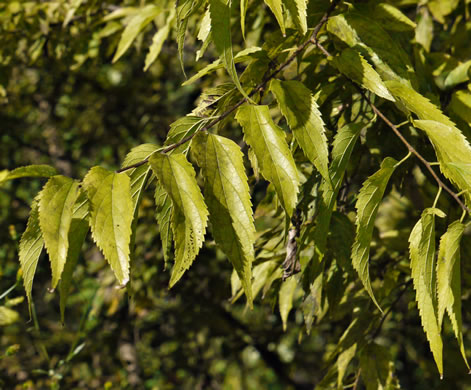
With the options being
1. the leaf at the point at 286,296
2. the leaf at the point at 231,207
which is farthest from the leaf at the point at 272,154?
the leaf at the point at 286,296

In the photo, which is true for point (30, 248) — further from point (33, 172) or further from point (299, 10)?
point (299, 10)

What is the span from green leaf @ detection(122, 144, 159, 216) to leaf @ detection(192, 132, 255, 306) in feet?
0.29

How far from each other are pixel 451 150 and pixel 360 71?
182mm

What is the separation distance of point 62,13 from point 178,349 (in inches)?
76.6

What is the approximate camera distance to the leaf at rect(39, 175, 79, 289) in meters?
0.66

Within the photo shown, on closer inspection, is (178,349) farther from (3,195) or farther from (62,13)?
(62,13)

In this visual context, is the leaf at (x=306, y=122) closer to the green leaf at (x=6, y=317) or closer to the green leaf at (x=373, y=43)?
the green leaf at (x=373, y=43)

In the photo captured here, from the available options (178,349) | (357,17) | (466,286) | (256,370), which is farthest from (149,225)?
(256,370)

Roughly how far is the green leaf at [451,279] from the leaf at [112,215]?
0.43 meters

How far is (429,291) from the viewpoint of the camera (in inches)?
30.4

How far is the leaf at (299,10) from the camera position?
771mm

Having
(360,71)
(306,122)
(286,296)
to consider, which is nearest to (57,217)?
(306,122)

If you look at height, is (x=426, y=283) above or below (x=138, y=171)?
below

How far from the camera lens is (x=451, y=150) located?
79 cm
